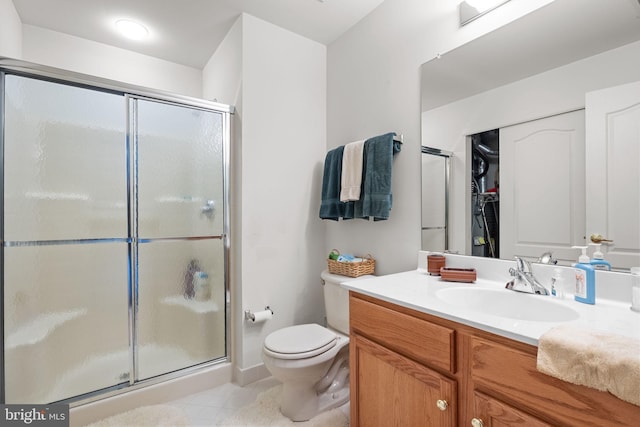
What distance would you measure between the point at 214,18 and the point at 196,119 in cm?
70

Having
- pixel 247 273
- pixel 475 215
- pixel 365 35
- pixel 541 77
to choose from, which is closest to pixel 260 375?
pixel 247 273

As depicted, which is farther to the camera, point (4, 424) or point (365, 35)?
point (365, 35)

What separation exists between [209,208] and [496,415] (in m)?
1.77

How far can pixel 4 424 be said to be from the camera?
1.46 m

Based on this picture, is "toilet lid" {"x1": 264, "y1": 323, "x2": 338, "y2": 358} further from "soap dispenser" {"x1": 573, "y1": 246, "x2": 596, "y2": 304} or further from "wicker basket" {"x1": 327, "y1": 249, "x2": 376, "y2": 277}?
"soap dispenser" {"x1": 573, "y1": 246, "x2": 596, "y2": 304}

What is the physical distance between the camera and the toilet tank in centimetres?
183

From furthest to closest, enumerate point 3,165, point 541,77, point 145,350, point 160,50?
point 160,50 < point 145,350 < point 3,165 < point 541,77

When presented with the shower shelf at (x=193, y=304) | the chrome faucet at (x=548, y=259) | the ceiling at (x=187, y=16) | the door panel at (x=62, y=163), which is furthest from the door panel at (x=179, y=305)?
the chrome faucet at (x=548, y=259)

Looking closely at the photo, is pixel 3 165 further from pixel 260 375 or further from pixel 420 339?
pixel 420 339

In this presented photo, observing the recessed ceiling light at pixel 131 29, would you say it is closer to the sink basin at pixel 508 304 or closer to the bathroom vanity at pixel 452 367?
the bathroom vanity at pixel 452 367

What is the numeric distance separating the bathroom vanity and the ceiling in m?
1.72

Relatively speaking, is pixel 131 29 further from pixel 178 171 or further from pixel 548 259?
pixel 548 259

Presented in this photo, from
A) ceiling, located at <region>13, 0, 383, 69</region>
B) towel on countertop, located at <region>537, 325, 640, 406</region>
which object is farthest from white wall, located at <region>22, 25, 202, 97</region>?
towel on countertop, located at <region>537, 325, 640, 406</region>

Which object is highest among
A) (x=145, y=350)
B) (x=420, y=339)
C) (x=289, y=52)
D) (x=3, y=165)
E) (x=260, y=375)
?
(x=289, y=52)
